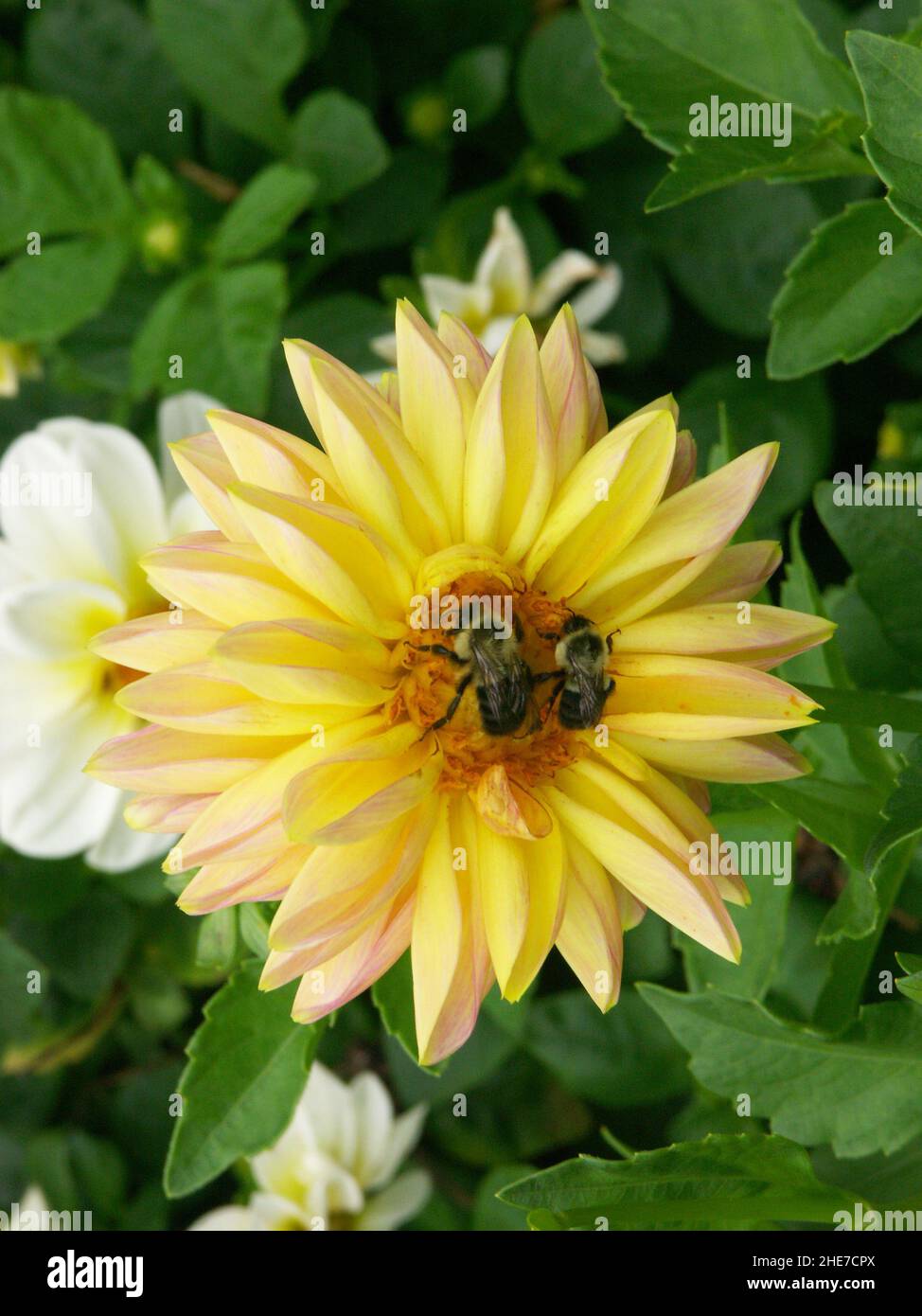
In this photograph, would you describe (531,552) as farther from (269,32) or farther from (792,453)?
(269,32)

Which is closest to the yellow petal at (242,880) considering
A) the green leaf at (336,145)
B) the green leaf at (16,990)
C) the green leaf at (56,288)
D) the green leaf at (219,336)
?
the green leaf at (219,336)

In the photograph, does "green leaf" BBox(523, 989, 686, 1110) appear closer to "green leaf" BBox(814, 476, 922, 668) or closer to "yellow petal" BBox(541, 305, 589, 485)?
"green leaf" BBox(814, 476, 922, 668)

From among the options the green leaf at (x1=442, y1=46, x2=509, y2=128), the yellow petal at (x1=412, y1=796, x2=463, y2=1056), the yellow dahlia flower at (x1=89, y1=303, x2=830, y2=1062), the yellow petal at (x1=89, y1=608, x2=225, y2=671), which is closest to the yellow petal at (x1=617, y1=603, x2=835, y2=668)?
the yellow dahlia flower at (x1=89, y1=303, x2=830, y2=1062)

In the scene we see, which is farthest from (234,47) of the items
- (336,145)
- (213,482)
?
(213,482)

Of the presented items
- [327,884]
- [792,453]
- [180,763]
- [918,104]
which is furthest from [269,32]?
[327,884]

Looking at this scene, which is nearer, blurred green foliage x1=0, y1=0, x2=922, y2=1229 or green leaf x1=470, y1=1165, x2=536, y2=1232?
blurred green foliage x1=0, y1=0, x2=922, y2=1229
